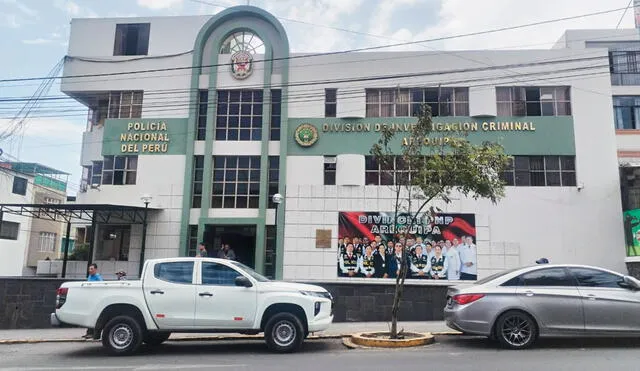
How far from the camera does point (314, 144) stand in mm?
21500

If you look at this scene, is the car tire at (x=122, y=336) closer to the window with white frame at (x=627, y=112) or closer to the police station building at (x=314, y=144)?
the police station building at (x=314, y=144)

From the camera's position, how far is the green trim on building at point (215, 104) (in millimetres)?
21172

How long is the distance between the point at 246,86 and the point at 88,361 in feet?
51.6

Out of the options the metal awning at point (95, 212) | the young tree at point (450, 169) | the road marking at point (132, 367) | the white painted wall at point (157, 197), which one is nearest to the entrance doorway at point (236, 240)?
the white painted wall at point (157, 197)

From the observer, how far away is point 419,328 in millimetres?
11781

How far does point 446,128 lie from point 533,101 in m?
4.28

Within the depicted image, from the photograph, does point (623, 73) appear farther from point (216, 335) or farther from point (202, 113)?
A: point (216, 335)

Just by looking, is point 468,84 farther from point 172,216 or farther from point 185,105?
point 172,216

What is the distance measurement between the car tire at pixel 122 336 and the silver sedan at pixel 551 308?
599cm

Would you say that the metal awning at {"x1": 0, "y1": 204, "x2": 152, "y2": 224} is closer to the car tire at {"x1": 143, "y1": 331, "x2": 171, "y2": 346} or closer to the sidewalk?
the sidewalk

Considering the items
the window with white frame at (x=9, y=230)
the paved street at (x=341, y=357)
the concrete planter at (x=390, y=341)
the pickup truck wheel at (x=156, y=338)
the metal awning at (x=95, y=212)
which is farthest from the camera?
the window with white frame at (x=9, y=230)

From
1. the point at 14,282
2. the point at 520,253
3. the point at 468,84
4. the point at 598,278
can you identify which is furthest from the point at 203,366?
the point at 468,84

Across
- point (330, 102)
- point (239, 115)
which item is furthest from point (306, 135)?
point (239, 115)

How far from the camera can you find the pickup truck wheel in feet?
32.1
